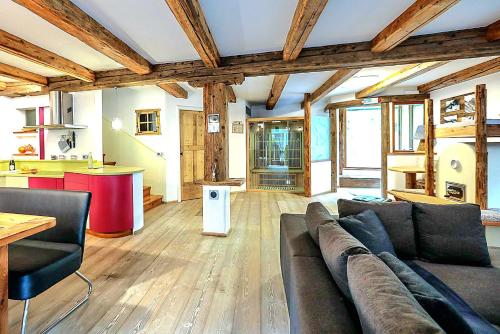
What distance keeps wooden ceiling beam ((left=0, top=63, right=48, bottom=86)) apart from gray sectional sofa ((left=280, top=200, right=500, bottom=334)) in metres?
4.55

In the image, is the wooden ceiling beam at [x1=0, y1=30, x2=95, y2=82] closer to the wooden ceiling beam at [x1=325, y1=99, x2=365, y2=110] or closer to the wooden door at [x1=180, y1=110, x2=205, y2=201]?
the wooden door at [x1=180, y1=110, x2=205, y2=201]

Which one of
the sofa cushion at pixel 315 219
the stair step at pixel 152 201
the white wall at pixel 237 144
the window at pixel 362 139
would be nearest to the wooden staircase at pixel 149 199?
the stair step at pixel 152 201

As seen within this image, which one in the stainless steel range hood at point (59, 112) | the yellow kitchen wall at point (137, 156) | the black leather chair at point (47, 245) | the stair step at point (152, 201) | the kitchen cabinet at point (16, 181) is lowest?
the stair step at point (152, 201)

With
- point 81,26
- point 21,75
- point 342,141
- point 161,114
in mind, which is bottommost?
point 342,141

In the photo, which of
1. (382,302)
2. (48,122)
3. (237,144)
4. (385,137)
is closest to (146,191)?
(48,122)

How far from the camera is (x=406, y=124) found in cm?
636

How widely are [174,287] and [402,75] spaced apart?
189 inches

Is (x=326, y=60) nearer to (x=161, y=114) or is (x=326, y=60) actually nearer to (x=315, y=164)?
(x=315, y=164)

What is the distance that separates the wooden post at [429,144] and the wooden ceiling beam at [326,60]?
29.2 inches

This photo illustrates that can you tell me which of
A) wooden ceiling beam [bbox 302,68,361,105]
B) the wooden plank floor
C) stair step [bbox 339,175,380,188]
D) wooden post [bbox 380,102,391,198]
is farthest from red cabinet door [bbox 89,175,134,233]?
stair step [bbox 339,175,380,188]

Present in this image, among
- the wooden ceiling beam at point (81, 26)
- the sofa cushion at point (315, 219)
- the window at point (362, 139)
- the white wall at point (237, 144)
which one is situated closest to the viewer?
the sofa cushion at point (315, 219)

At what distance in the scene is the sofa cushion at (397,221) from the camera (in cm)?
186

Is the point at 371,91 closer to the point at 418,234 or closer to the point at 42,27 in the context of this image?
the point at 418,234

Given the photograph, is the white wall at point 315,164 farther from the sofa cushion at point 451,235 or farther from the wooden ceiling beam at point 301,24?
the sofa cushion at point 451,235
